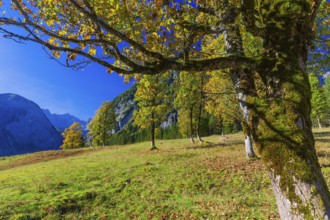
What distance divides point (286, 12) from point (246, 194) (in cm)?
966

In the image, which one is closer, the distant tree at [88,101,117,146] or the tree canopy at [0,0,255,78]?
the tree canopy at [0,0,255,78]

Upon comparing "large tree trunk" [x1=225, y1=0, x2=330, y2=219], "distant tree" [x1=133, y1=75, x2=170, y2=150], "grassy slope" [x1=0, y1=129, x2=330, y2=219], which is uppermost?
"distant tree" [x1=133, y1=75, x2=170, y2=150]

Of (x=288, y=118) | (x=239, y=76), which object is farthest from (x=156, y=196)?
(x=288, y=118)

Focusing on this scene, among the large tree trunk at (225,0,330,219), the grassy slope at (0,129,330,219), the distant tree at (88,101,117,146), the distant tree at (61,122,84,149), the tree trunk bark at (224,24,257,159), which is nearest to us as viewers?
the large tree trunk at (225,0,330,219)

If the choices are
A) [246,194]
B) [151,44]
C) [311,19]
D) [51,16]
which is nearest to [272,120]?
[311,19]

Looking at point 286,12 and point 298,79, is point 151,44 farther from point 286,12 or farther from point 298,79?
point 298,79

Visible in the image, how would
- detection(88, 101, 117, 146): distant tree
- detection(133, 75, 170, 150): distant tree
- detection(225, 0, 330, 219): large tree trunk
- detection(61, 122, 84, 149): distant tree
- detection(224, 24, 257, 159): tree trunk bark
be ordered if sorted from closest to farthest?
detection(225, 0, 330, 219): large tree trunk < detection(224, 24, 257, 159): tree trunk bark < detection(133, 75, 170, 150): distant tree < detection(88, 101, 117, 146): distant tree < detection(61, 122, 84, 149): distant tree

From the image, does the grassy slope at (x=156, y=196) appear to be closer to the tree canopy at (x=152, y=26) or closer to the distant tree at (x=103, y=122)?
the tree canopy at (x=152, y=26)

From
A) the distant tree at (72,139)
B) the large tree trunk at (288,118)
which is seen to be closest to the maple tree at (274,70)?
the large tree trunk at (288,118)

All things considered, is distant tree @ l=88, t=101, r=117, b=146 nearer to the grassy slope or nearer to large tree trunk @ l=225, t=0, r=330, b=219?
the grassy slope

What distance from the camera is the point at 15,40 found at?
12.8ft

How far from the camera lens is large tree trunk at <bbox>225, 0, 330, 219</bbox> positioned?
360 cm

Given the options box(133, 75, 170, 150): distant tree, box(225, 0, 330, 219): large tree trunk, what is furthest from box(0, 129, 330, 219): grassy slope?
box(133, 75, 170, 150): distant tree

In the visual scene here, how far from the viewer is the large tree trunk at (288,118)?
11.8 feet
